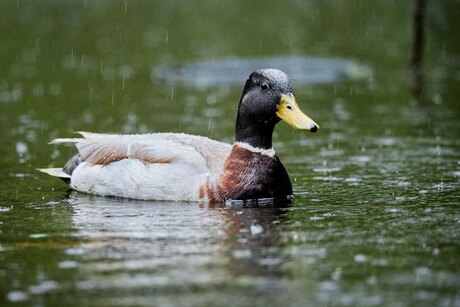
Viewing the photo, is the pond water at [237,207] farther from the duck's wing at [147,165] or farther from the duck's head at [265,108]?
the duck's head at [265,108]

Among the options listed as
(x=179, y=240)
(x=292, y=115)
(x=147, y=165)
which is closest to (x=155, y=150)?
(x=147, y=165)

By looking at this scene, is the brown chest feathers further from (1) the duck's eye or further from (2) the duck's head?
(1) the duck's eye

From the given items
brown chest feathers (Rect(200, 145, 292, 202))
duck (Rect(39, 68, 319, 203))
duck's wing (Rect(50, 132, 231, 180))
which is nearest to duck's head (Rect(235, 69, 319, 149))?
duck (Rect(39, 68, 319, 203))

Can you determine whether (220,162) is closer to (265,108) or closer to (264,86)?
(265,108)

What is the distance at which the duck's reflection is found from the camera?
329 inches

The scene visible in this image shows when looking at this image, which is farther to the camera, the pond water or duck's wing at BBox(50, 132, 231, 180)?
duck's wing at BBox(50, 132, 231, 180)

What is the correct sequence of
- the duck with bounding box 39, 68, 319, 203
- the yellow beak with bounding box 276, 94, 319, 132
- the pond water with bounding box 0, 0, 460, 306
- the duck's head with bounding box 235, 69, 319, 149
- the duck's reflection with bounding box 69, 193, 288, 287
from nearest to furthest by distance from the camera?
1. the pond water with bounding box 0, 0, 460, 306
2. the duck's reflection with bounding box 69, 193, 288, 287
3. the yellow beak with bounding box 276, 94, 319, 132
4. the duck with bounding box 39, 68, 319, 203
5. the duck's head with bounding box 235, 69, 319, 149

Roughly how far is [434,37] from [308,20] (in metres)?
5.72

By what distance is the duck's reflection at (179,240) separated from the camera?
835cm

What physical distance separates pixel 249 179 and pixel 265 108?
81 cm

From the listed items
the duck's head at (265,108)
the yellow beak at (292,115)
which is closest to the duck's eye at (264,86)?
the duck's head at (265,108)

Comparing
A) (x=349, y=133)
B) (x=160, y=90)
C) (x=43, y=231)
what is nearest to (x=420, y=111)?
(x=349, y=133)

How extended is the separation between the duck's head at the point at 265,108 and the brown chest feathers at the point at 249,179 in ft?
0.70

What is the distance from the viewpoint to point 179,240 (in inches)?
378
